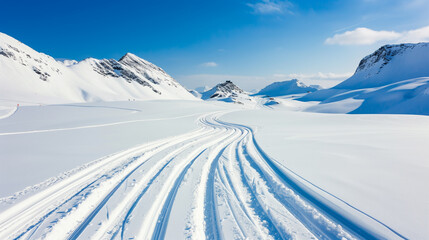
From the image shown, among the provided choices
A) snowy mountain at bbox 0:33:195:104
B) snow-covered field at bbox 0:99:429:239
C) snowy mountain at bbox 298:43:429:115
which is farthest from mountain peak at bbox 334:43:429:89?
snowy mountain at bbox 0:33:195:104

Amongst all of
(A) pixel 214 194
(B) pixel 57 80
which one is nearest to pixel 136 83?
(B) pixel 57 80

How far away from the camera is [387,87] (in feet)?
169

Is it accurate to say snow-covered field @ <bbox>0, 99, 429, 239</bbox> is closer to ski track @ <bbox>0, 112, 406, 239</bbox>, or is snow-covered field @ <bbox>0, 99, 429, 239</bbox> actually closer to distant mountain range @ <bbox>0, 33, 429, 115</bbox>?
ski track @ <bbox>0, 112, 406, 239</bbox>

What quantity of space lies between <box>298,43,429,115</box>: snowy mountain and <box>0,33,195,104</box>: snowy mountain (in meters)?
81.2

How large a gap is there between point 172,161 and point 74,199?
2522mm

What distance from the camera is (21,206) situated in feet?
10.7

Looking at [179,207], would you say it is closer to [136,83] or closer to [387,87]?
[387,87]

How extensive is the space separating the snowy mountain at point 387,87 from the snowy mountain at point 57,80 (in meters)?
81.2

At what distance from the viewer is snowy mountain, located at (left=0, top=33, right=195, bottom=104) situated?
64250mm

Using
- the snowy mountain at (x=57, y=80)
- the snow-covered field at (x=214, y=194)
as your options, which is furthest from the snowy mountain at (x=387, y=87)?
the snowy mountain at (x=57, y=80)

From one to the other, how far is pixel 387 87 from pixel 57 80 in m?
123

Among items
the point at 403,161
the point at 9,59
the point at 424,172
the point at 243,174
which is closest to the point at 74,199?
the point at 243,174

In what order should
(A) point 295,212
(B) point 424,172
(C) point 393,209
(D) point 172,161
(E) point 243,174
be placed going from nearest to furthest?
(C) point 393,209 < (A) point 295,212 < (B) point 424,172 < (E) point 243,174 < (D) point 172,161

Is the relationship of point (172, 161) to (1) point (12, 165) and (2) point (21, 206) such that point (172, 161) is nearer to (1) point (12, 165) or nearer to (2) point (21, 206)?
(2) point (21, 206)
